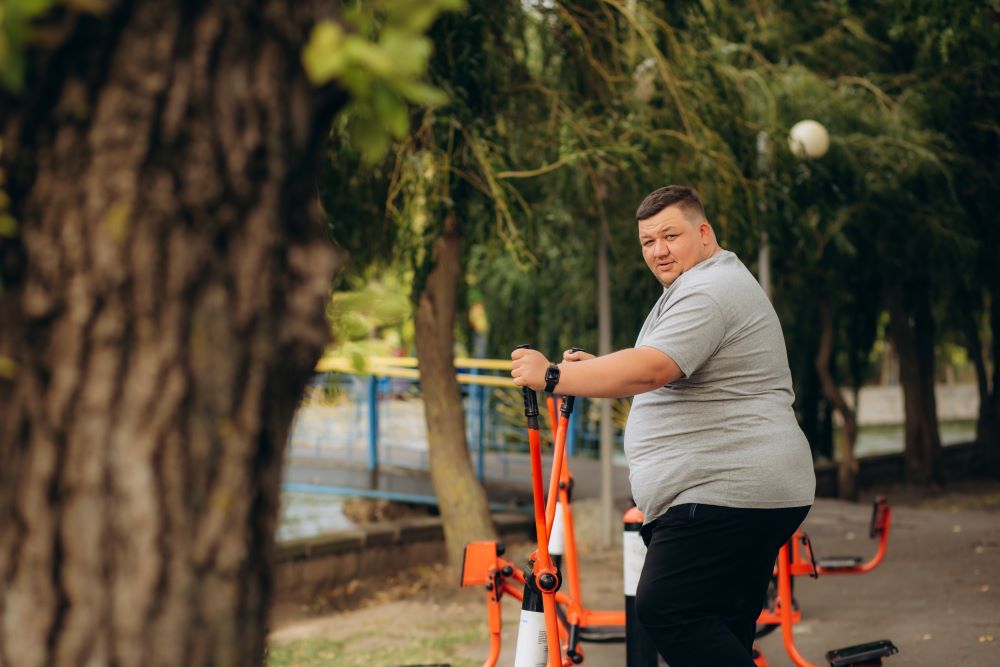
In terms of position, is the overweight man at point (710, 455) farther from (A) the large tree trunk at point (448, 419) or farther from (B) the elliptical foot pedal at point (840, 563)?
(A) the large tree trunk at point (448, 419)

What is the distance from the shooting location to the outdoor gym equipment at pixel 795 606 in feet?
14.7

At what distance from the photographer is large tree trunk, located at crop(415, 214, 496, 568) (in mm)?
8914

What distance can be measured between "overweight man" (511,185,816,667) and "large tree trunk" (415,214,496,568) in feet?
17.7

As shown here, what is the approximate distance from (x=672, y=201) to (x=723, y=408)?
2.12ft

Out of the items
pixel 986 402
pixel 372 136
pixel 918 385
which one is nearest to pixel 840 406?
pixel 918 385

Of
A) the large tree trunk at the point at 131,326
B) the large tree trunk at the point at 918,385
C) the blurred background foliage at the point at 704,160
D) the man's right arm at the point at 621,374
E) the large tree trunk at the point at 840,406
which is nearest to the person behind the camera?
the large tree trunk at the point at 131,326

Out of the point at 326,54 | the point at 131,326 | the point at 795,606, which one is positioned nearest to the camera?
the point at 326,54

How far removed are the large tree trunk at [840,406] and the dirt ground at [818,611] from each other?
10.3ft

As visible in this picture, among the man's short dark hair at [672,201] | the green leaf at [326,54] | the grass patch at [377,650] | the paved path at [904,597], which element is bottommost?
the grass patch at [377,650]

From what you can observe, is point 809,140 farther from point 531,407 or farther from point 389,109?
point 389,109

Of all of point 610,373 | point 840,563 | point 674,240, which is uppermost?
point 674,240

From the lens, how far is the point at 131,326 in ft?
5.43

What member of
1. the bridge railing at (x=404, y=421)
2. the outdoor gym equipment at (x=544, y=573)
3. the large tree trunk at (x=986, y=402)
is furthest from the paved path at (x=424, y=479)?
the large tree trunk at (x=986, y=402)

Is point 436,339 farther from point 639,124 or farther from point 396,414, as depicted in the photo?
point 396,414
